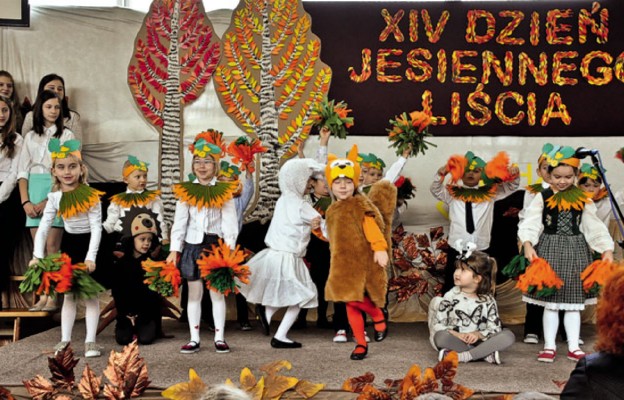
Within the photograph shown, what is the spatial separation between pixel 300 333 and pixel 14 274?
2.77 metres

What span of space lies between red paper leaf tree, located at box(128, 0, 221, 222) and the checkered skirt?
356cm

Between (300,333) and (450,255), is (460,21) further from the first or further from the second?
(300,333)

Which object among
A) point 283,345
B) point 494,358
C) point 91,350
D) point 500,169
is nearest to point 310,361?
point 283,345

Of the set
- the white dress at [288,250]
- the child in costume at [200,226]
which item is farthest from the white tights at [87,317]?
the white dress at [288,250]

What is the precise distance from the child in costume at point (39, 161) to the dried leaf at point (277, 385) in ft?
9.58

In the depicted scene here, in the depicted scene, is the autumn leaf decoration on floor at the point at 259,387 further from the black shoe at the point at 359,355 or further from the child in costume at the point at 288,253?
the child in costume at the point at 288,253

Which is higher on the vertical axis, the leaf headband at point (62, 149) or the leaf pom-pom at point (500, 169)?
the leaf headband at point (62, 149)

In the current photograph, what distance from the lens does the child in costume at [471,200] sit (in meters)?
6.17

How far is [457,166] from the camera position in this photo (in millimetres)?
6211

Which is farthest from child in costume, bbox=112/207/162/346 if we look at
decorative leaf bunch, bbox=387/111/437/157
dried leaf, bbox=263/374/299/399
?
decorative leaf bunch, bbox=387/111/437/157

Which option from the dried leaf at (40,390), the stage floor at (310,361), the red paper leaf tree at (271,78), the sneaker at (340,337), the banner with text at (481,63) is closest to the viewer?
the dried leaf at (40,390)

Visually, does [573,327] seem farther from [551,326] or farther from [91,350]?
[91,350]

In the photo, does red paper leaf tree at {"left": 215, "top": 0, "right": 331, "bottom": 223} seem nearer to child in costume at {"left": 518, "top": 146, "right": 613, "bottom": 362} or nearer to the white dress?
the white dress

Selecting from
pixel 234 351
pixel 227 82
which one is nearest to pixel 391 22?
pixel 227 82
